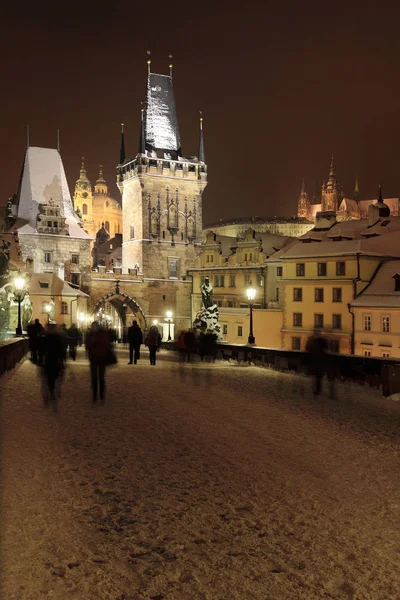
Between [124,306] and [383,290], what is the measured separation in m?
34.4

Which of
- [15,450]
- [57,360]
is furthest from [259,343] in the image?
[15,450]

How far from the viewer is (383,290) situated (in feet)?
130

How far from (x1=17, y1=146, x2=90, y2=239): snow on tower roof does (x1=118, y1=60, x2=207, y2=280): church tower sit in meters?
8.93

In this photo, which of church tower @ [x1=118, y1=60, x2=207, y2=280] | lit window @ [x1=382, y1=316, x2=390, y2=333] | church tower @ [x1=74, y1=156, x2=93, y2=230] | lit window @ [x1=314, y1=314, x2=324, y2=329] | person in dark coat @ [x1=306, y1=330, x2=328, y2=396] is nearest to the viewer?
person in dark coat @ [x1=306, y1=330, x2=328, y2=396]

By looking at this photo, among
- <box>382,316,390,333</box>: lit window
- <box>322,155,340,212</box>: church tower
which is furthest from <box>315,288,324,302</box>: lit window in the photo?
<box>322,155,340,212</box>: church tower

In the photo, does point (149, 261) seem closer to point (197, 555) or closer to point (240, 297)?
point (240, 297)

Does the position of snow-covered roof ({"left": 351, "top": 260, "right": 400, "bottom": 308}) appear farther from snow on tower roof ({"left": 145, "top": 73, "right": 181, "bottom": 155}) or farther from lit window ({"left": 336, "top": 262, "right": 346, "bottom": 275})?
snow on tower roof ({"left": 145, "top": 73, "right": 181, "bottom": 155})

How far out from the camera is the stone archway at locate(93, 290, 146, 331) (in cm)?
6177

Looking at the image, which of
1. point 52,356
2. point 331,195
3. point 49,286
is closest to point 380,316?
point 49,286

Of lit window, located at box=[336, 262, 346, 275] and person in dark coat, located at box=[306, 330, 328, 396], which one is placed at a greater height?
lit window, located at box=[336, 262, 346, 275]

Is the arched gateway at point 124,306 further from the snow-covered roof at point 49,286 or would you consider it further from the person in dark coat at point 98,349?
the person in dark coat at point 98,349

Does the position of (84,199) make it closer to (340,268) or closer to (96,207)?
(96,207)

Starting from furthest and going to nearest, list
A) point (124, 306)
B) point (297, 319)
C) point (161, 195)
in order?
point (124, 306), point (161, 195), point (297, 319)

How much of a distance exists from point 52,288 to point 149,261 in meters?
14.5
